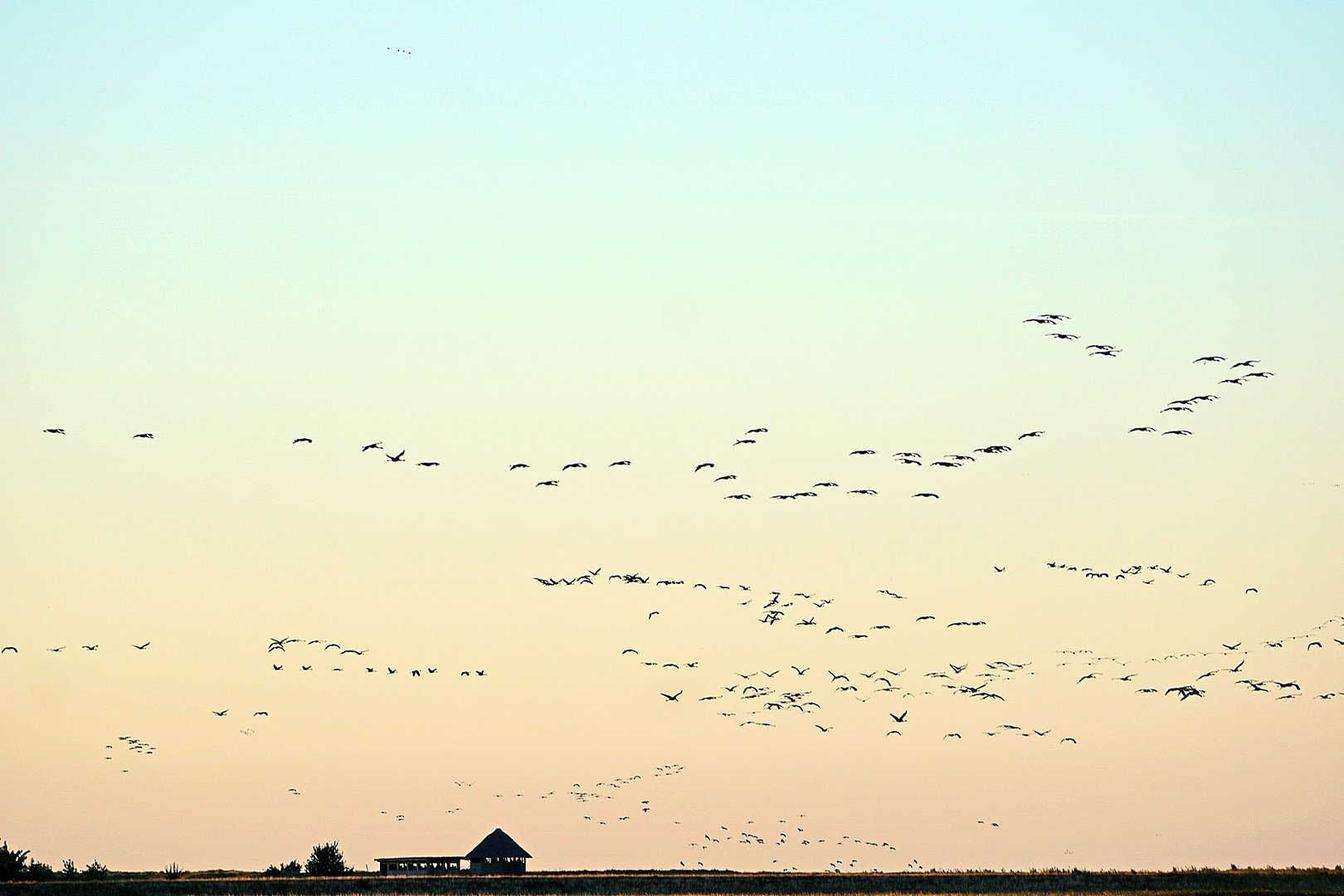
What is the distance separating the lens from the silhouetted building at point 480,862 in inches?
3460

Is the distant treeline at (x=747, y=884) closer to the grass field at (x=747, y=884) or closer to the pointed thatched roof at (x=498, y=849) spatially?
the grass field at (x=747, y=884)

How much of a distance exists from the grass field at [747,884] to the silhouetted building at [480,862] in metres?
7.02

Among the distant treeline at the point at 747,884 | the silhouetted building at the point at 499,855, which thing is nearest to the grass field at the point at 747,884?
the distant treeline at the point at 747,884

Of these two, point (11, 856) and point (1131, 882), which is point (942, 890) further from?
point (11, 856)

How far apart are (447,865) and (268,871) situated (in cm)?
832

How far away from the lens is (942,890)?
74562mm

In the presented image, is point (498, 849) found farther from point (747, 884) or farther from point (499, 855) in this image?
point (747, 884)

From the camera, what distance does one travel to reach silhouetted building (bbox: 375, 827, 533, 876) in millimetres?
87875

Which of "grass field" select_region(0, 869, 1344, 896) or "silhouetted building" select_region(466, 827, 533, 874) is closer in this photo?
"grass field" select_region(0, 869, 1344, 896)

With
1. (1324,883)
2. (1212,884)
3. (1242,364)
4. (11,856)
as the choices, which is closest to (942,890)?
(1212,884)

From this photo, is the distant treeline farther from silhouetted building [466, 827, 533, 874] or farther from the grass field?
silhouetted building [466, 827, 533, 874]

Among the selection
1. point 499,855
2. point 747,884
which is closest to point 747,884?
point 747,884

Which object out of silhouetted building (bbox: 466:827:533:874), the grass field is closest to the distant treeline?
the grass field

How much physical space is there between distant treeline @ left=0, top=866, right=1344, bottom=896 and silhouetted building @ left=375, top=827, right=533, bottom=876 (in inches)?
266
